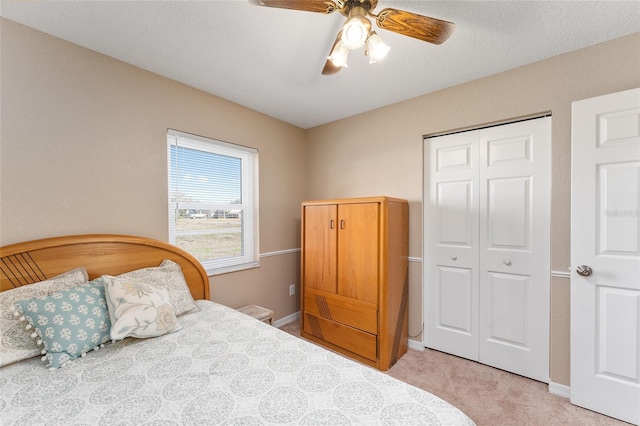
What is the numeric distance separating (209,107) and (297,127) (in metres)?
1.22

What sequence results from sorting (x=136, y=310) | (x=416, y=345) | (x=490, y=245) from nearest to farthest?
(x=136, y=310) < (x=490, y=245) < (x=416, y=345)

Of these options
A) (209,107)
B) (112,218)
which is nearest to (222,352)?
(112,218)

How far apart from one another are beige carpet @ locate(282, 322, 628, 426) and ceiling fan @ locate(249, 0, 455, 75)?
232cm

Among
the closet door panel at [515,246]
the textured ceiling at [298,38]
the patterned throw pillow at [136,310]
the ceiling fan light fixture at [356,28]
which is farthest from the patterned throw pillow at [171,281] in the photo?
the closet door panel at [515,246]

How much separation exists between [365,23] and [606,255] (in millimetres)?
2078

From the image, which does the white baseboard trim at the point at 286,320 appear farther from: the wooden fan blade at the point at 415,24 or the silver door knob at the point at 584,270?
the wooden fan blade at the point at 415,24

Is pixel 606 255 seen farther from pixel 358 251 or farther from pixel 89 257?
pixel 89 257

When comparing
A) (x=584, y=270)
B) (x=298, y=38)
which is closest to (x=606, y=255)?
(x=584, y=270)

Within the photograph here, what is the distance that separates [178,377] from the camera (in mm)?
1155

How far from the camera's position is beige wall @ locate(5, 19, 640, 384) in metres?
1.60

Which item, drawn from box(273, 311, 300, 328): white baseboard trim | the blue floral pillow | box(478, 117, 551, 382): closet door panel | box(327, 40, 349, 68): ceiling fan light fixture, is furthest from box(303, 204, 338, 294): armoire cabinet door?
the blue floral pillow

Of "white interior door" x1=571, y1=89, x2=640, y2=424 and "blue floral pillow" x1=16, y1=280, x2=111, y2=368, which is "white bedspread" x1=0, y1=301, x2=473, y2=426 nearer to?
"blue floral pillow" x1=16, y1=280, x2=111, y2=368

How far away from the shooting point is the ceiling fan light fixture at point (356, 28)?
118 cm

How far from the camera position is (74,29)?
164 cm
